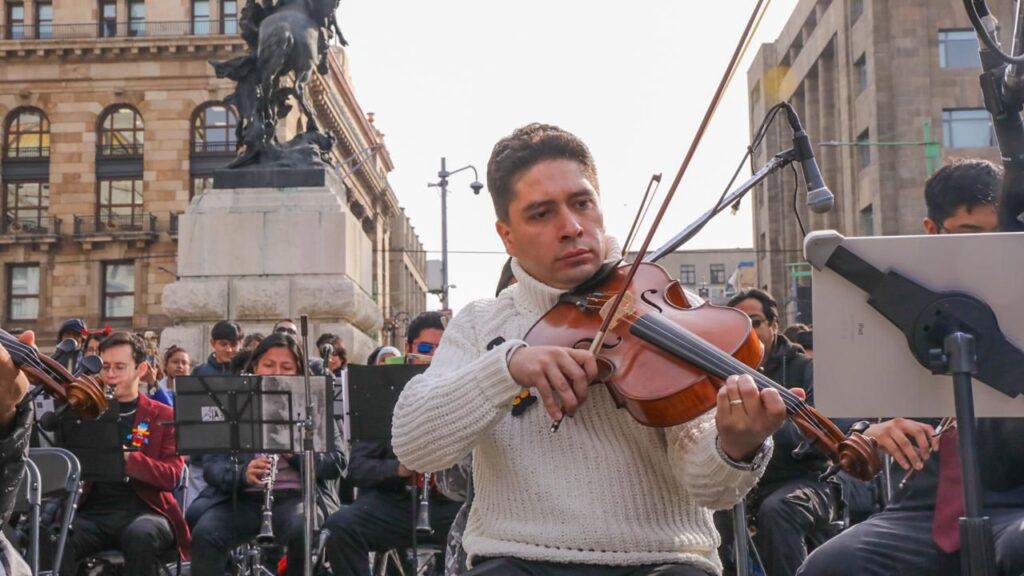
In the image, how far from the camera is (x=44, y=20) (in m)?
50.2

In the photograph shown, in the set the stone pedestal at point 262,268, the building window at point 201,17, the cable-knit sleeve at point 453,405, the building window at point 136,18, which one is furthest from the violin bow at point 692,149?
the building window at point 136,18

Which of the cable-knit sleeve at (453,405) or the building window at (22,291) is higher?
the building window at (22,291)

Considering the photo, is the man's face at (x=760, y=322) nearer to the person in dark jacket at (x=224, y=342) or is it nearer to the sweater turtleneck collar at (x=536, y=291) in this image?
the sweater turtleneck collar at (x=536, y=291)

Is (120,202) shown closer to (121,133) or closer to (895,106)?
(121,133)

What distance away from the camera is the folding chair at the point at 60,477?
20.6 ft

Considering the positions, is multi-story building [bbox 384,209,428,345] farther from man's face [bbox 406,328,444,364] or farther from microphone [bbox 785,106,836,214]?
microphone [bbox 785,106,836,214]

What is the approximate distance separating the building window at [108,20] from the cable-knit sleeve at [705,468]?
49654 millimetres

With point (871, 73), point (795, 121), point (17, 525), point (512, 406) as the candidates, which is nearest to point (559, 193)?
point (512, 406)

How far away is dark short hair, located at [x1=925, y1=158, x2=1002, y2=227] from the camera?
12.6 feet

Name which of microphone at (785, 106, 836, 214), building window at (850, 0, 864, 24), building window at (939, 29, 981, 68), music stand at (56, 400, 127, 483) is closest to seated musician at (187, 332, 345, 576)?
music stand at (56, 400, 127, 483)

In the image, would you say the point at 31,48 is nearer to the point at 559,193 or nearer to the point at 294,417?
the point at 294,417

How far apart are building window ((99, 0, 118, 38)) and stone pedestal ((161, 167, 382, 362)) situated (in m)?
40.0

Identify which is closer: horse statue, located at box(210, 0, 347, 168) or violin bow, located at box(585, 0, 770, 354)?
violin bow, located at box(585, 0, 770, 354)

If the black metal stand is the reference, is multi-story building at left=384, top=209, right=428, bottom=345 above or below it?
above
